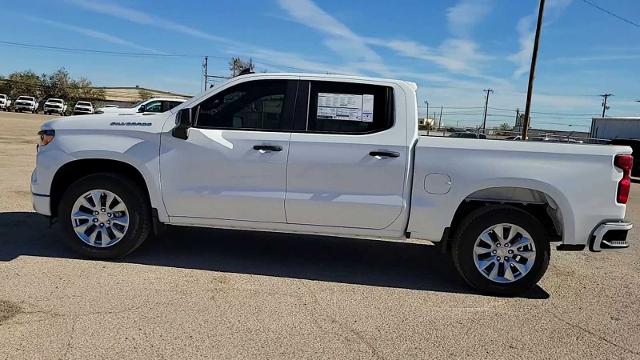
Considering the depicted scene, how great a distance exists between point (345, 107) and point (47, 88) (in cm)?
8580

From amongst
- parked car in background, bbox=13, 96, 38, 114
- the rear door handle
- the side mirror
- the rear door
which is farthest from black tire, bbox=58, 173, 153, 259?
parked car in background, bbox=13, 96, 38, 114

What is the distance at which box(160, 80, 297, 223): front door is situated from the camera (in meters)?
5.07

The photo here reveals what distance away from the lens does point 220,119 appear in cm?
524

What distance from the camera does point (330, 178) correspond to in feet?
16.4

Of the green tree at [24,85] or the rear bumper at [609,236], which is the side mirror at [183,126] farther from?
the green tree at [24,85]

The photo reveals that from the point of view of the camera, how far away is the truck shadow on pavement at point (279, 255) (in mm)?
5266

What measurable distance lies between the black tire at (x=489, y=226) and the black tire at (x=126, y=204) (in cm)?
315

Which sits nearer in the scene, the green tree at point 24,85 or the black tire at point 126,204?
the black tire at point 126,204

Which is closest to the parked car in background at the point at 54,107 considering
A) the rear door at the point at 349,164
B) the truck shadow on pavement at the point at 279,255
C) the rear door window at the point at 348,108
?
the truck shadow on pavement at the point at 279,255

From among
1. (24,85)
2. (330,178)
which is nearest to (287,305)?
(330,178)

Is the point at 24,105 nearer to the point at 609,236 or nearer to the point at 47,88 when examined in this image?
the point at 47,88

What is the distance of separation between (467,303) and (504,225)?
824 mm

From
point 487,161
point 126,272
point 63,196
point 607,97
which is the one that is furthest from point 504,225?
point 607,97

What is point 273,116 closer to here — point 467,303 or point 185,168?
point 185,168
